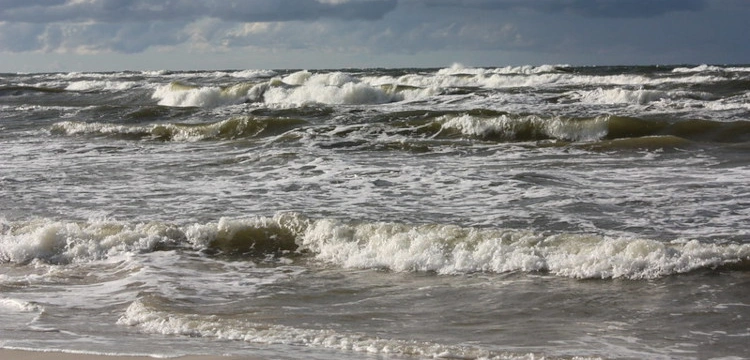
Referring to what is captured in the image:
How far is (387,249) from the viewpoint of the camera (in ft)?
27.0

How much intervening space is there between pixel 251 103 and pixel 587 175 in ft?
70.2

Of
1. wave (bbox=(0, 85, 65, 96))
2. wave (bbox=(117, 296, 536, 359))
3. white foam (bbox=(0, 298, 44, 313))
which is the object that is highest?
wave (bbox=(0, 85, 65, 96))

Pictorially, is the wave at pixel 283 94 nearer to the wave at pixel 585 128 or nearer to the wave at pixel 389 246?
the wave at pixel 585 128

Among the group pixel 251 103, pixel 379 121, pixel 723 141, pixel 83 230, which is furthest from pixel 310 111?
pixel 83 230

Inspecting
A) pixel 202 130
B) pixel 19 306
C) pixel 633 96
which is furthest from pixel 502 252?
pixel 633 96

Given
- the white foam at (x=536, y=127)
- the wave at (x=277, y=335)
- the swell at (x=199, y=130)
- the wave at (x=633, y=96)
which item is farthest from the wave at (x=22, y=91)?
the wave at (x=277, y=335)

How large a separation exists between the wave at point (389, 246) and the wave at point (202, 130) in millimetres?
11382

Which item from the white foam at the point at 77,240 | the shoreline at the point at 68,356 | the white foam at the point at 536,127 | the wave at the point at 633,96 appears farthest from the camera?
the wave at the point at 633,96

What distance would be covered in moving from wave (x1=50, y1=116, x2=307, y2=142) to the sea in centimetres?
324

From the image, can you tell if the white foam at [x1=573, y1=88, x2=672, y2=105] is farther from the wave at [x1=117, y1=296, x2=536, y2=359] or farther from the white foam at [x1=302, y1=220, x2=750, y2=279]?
the wave at [x1=117, y1=296, x2=536, y2=359]

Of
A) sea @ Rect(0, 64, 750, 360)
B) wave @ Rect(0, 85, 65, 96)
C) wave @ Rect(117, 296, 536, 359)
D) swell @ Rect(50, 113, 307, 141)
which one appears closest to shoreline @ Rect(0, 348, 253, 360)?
sea @ Rect(0, 64, 750, 360)

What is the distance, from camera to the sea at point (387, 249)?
5.78 meters

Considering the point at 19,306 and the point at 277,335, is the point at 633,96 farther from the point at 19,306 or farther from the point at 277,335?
the point at 277,335

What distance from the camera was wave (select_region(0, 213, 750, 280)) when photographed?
7.46 metres
